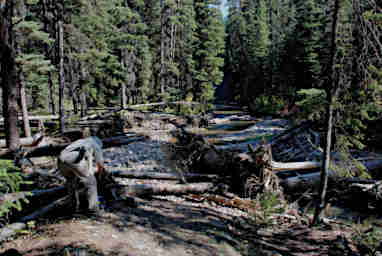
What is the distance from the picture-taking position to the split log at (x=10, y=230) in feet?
13.5

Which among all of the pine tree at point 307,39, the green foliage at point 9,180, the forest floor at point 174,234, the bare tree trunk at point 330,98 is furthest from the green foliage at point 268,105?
the green foliage at point 9,180

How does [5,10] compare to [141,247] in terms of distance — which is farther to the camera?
[5,10]

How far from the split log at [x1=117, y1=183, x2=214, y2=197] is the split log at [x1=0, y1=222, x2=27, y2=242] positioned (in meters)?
2.40

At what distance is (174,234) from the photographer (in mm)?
4938

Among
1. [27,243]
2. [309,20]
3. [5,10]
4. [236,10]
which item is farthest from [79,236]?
[236,10]

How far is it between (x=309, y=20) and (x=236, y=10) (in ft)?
112

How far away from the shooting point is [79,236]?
4023 mm

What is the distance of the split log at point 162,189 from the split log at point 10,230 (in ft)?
7.86

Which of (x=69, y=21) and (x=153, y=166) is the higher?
(x=69, y=21)

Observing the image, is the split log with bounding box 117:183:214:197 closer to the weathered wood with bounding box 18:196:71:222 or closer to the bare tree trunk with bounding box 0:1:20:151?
the weathered wood with bounding box 18:196:71:222

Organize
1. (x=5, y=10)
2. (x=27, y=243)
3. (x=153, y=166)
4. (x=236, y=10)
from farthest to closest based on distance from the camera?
(x=236, y=10), (x=153, y=166), (x=5, y=10), (x=27, y=243)

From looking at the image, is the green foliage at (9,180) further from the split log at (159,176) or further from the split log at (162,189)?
the split log at (159,176)

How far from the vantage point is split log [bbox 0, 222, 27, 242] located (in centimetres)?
410

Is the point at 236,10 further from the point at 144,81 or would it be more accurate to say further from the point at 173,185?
the point at 173,185
